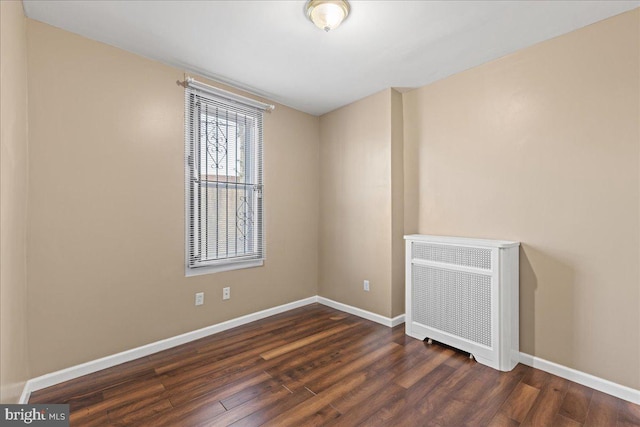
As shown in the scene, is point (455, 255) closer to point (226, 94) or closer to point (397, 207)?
point (397, 207)

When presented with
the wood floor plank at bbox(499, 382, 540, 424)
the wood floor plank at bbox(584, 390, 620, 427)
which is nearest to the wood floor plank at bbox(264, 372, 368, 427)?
the wood floor plank at bbox(499, 382, 540, 424)

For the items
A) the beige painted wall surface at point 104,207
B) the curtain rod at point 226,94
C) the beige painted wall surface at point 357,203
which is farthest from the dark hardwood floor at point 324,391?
the curtain rod at point 226,94

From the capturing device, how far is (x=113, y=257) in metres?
2.24

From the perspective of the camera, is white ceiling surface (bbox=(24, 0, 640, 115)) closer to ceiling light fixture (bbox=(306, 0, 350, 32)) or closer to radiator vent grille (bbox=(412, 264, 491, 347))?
ceiling light fixture (bbox=(306, 0, 350, 32))

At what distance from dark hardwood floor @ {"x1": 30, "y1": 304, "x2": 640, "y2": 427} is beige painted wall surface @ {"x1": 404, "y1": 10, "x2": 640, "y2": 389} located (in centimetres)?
41

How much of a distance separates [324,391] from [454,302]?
50.3 inches

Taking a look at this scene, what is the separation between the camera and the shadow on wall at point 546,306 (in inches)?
81.8

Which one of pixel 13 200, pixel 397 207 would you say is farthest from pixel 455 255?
pixel 13 200

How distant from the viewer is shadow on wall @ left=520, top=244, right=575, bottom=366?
208 centimetres

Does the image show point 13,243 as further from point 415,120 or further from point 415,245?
point 415,120

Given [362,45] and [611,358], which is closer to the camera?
[611,358]

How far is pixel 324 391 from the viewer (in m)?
1.92

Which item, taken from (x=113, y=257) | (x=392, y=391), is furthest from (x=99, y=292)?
(x=392, y=391)

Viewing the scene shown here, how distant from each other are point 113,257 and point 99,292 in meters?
0.26
